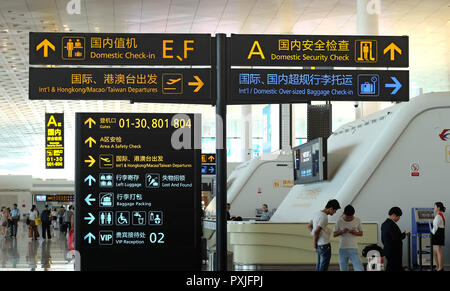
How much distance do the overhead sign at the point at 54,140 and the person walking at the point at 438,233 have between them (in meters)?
20.5

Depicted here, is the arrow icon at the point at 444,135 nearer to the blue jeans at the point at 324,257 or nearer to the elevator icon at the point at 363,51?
the blue jeans at the point at 324,257

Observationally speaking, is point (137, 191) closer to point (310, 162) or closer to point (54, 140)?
point (310, 162)

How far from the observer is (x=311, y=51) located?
26.6 ft

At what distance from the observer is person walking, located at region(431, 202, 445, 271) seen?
11.9m

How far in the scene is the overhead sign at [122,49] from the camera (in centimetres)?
790

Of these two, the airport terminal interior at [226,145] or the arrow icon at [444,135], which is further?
the arrow icon at [444,135]

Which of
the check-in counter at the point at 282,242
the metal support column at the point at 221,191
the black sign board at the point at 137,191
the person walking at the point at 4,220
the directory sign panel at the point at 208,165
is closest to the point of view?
the metal support column at the point at 221,191

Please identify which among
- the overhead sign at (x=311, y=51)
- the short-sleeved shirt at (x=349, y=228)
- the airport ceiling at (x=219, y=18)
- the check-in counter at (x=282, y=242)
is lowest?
the check-in counter at (x=282, y=242)

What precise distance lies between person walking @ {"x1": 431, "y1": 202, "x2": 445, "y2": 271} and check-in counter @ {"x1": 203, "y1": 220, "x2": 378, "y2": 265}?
42.5 inches

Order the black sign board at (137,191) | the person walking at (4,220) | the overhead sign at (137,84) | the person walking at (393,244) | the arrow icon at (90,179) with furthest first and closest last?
the person walking at (4,220)
the person walking at (393,244)
the arrow icon at (90,179)
the black sign board at (137,191)
the overhead sign at (137,84)

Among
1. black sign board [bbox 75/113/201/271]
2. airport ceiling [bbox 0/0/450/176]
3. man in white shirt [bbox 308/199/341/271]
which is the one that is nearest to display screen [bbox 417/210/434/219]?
man in white shirt [bbox 308/199/341/271]

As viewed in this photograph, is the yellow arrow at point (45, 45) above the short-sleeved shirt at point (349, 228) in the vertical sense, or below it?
above

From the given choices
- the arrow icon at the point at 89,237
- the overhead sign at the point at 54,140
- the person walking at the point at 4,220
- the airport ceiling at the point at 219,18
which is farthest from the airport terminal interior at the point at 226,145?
the person walking at the point at 4,220
